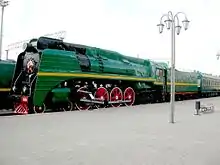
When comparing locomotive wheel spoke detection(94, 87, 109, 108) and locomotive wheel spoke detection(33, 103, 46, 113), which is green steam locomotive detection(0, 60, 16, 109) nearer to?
locomotive wheel spoke detection(33, 103, 46, 113)

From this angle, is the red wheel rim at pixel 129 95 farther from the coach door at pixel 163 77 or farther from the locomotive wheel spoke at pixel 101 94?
the coach door at pixel 163 77

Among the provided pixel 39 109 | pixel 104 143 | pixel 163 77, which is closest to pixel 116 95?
pixel 39 109

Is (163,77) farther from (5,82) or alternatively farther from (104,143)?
(104,143)

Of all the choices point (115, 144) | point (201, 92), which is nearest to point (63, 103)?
point (115, 144)

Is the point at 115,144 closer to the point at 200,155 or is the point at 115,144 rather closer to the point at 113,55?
the point at 200,155

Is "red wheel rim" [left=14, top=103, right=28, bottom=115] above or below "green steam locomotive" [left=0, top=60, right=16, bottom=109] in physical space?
below

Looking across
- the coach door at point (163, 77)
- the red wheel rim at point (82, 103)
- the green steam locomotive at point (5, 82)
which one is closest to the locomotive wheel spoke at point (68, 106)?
the red wheel rim at point (82, 103)

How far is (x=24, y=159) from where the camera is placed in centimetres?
609

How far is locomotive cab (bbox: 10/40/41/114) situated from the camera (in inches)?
583

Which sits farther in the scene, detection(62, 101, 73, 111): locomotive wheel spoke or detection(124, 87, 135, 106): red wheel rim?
detection(124, 87, 135, 106): red wheel rim

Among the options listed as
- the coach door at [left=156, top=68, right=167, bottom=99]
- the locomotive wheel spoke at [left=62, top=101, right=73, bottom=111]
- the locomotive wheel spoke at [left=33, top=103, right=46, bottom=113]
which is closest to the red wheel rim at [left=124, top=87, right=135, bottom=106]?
the locomotive wheel spoke at [left=62, top=101, right=73, bottom=111]

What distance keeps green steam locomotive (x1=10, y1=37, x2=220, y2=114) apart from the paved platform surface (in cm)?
346

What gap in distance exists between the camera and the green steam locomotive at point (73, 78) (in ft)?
49.0

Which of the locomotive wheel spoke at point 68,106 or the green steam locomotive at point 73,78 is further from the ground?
the green steam locomotive at point 73,78
